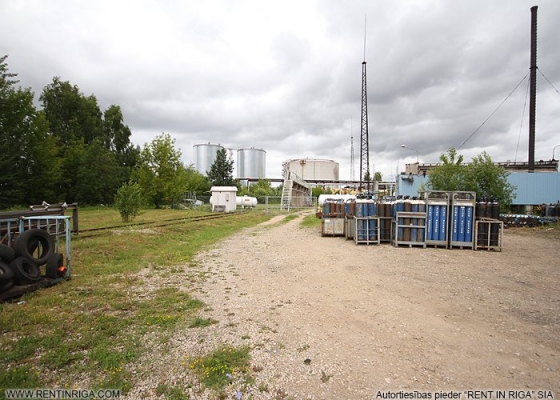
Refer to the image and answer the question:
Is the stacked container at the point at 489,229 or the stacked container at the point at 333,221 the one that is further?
the stacked container at the point at 333,221

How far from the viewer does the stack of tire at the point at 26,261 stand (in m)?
5.22

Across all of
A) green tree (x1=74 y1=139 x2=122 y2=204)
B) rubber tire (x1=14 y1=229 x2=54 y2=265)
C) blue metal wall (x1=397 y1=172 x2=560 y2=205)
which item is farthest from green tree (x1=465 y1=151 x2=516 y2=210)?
green tree (x1=74 y1=139 x2=122 y2=204)

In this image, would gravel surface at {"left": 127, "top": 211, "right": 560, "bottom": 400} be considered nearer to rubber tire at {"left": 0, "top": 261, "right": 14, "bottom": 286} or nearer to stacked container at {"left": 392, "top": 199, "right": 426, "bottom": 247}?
rubber tire at {"left": 0, "top": 261, "right": 14, "bottom": 286}

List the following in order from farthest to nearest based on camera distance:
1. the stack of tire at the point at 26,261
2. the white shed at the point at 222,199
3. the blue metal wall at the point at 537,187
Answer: the white shed at the point at 222,199, the blue metal wall at the point at 537,187, the stack of tire at the point at 26,261

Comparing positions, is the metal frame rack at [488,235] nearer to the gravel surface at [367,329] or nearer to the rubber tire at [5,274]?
the gravel surface at [367,329]

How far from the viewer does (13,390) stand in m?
2.82

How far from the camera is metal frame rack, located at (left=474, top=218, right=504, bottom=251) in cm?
1084

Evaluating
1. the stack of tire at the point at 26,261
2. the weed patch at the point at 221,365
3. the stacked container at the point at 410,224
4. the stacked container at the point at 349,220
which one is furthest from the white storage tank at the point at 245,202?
the weed patch at the point at 221,365

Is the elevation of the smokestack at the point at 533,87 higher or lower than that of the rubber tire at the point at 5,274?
higher

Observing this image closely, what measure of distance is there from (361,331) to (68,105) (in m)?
56.5

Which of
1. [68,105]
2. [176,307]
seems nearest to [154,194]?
[68,105]

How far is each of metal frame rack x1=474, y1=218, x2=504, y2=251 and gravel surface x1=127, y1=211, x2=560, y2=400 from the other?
273 centimetres

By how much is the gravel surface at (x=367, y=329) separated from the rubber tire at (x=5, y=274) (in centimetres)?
230

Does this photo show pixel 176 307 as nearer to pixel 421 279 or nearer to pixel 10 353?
pixel 10 353
